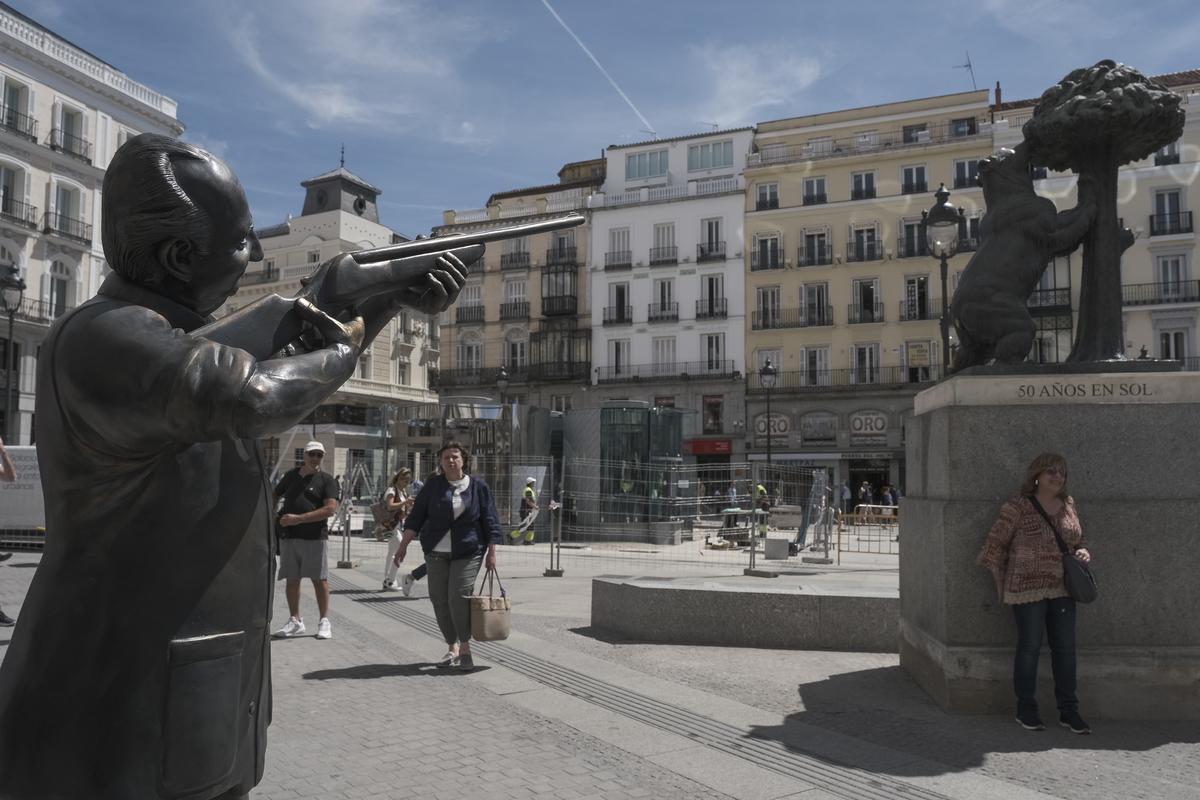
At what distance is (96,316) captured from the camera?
5.17 ft

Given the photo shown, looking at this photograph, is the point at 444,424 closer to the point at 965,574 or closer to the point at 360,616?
the point at 360,616

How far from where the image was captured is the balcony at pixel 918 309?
4231 cm

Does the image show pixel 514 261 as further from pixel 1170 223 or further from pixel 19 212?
pixel 1170 223

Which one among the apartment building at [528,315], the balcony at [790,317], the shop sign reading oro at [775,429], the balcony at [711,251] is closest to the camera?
the shop sign reading oro at [775,429]

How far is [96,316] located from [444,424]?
21295mm

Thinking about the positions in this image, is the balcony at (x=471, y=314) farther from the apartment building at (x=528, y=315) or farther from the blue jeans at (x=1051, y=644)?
the blue jeans at (x=1051, y=644)

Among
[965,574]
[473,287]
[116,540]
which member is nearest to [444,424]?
[965,574]

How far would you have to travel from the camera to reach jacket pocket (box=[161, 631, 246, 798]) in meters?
1.62

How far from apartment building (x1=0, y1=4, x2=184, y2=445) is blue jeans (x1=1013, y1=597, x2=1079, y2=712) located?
1442 inches

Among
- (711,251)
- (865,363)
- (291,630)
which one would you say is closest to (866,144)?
(711,251)

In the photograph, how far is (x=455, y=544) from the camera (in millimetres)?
7246

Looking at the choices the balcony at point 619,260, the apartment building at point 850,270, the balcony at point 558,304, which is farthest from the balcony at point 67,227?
the apartment building at point 850,270

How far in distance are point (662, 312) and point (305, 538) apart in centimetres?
3990

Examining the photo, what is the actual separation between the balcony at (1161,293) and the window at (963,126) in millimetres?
10037
